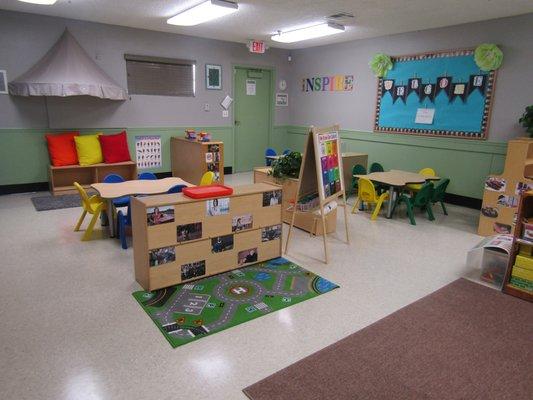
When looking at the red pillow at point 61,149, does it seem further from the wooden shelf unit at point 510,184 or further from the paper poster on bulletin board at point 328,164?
the wooden shelf unit at point 510,184

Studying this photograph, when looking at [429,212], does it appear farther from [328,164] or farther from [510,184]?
[328,164]

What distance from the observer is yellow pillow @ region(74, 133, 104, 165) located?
20.6 feet

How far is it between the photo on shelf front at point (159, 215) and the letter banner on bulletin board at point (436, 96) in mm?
5063

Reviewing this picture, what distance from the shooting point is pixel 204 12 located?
5316 millimetres

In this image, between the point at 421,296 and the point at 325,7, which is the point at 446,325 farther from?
the point at 325,7

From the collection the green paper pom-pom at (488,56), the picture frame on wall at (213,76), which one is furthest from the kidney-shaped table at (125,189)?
the green paper pom-pom at (488,56)

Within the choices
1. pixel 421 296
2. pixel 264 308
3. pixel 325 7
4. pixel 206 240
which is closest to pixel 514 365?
pixel 421 296

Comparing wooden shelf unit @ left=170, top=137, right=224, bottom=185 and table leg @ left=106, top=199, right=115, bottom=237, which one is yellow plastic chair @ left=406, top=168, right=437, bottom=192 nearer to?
wooden shelf unit @ left=170, top=137, right=224, bottom=185

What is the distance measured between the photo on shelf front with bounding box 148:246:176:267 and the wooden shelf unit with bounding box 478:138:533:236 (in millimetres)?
3812

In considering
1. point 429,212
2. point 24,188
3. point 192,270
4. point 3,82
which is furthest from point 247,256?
point 3,82

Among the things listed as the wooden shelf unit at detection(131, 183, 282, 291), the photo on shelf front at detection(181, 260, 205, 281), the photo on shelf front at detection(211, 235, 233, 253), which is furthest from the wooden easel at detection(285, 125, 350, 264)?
the photo on shelf front at detection(181, 260, 205, 281)

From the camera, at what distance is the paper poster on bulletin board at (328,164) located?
3770 mm

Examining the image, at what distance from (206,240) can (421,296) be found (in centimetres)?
191

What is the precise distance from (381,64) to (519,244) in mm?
4641
